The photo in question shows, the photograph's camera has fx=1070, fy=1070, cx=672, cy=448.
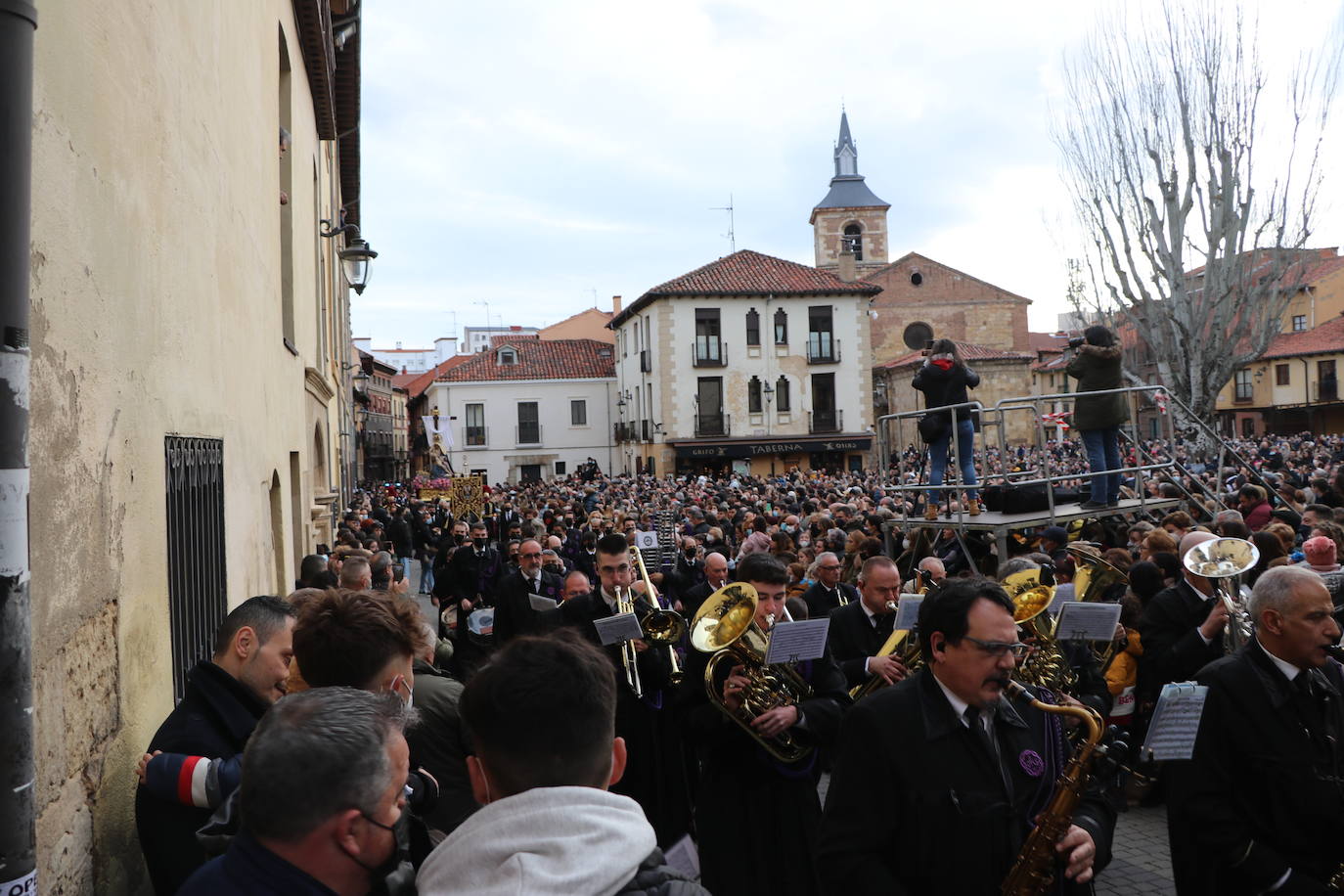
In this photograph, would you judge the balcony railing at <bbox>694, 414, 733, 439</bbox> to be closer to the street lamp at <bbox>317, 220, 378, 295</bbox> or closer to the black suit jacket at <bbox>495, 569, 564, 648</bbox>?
the street lamp at <bbox>317, 220, 378, 295</bbox>

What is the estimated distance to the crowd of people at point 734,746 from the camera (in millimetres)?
1856

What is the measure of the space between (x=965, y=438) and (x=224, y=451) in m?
7.11

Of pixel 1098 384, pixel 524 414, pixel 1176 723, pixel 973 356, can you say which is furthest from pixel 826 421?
pixel 1176 723

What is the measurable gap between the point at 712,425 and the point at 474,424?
46.5 feet

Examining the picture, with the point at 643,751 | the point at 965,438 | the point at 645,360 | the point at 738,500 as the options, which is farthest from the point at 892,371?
the point at 643,751

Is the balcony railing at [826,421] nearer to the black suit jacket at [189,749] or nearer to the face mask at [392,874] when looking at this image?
the black suit jacket at [189,749]

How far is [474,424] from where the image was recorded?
55625mm

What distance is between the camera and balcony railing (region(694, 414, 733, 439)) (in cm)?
4809

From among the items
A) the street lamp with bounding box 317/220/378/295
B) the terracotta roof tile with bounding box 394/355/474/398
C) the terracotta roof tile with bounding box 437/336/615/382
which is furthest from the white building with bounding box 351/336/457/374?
the street lamp with bounding box 317/220/378/295

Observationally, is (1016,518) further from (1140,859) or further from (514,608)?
(514,608)

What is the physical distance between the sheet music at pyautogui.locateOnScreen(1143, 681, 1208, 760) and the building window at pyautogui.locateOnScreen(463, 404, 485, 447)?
5311 cm

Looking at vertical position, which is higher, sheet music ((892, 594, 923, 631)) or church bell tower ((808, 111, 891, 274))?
church bell tower ((808, 111, 891, 274))

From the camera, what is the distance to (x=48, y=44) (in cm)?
294

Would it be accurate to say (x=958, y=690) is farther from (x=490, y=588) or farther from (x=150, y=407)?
(x=490, y=588)
